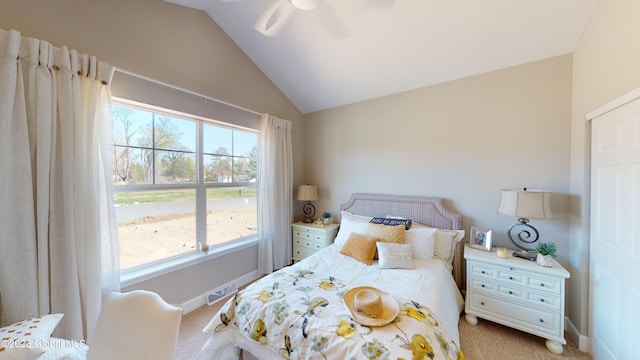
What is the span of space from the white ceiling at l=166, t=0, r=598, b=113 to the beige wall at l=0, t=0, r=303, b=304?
0.77ft

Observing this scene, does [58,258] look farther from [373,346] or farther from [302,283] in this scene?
[373,346]

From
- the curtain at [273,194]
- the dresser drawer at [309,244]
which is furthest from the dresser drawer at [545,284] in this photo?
the curtain at [273,194]

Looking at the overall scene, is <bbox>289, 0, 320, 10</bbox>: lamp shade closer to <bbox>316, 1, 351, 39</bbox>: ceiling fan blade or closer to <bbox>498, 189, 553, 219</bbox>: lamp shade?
<bbox>316, 1, 351, 39</bbox>: ceiling fan blade

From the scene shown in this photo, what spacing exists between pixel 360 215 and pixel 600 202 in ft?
7.07

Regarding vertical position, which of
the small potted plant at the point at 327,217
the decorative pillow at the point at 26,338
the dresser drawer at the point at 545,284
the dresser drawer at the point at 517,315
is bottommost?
the dresser drawer at the point at 517,315

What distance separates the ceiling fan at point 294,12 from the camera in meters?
1.94

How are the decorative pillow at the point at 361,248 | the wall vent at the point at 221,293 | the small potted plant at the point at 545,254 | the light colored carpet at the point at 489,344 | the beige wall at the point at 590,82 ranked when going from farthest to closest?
1. the wall vent at the point at 221,293
2. the decorative pillow at the point at 361,248
3. the small potted plant at the point at 545,254
4. the light colored carpet at the point at 489,344
5. the beige wall at the point at 590,82

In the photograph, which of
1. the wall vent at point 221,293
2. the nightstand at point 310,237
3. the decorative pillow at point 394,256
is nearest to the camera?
the decorative pillow at point 394,256

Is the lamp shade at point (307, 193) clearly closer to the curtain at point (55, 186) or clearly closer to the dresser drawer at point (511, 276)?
the curtain at point (55, 186)

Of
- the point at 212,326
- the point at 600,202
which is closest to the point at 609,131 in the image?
the point at 600,202

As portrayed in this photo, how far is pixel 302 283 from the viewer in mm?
1722

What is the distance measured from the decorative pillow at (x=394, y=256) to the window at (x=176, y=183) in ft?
6.05

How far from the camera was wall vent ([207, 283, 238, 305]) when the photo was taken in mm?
2478

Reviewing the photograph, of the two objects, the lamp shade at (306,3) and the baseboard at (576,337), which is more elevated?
the lamp shade at (306,3)
